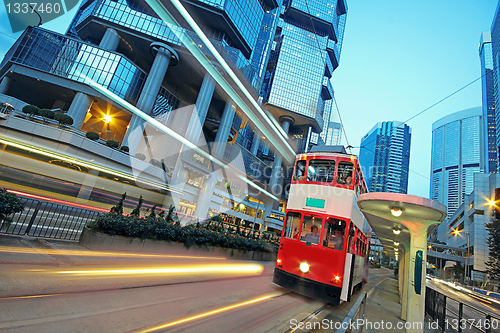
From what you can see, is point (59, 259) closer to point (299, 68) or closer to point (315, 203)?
point (315, 203)

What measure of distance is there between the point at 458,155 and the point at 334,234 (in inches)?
6771

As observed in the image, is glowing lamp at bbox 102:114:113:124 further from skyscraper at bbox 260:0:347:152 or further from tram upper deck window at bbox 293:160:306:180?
skyscraper at bbox 260:0:347:152

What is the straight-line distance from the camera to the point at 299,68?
78.1 meters

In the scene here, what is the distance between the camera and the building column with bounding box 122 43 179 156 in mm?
32213

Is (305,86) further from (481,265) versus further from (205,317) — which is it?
(205,317)

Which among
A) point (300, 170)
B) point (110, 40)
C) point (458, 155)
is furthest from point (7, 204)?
point (458, 155)

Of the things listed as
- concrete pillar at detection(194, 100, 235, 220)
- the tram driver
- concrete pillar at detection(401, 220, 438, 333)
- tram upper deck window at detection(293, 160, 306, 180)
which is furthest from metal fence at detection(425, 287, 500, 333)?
Answer: concrete pillar at detection(194, 100, 235, 220)

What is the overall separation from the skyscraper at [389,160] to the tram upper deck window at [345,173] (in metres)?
169

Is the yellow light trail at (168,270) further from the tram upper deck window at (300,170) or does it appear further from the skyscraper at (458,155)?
the skyscraper at (458,155)

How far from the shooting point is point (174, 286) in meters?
6.65

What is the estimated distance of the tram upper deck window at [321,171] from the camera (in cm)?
911

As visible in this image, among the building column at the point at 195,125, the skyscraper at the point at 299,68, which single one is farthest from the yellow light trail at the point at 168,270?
the skyscraper at the point at 299,68

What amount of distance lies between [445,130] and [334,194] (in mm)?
182726

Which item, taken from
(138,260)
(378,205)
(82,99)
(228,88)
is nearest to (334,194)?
(378,205)
